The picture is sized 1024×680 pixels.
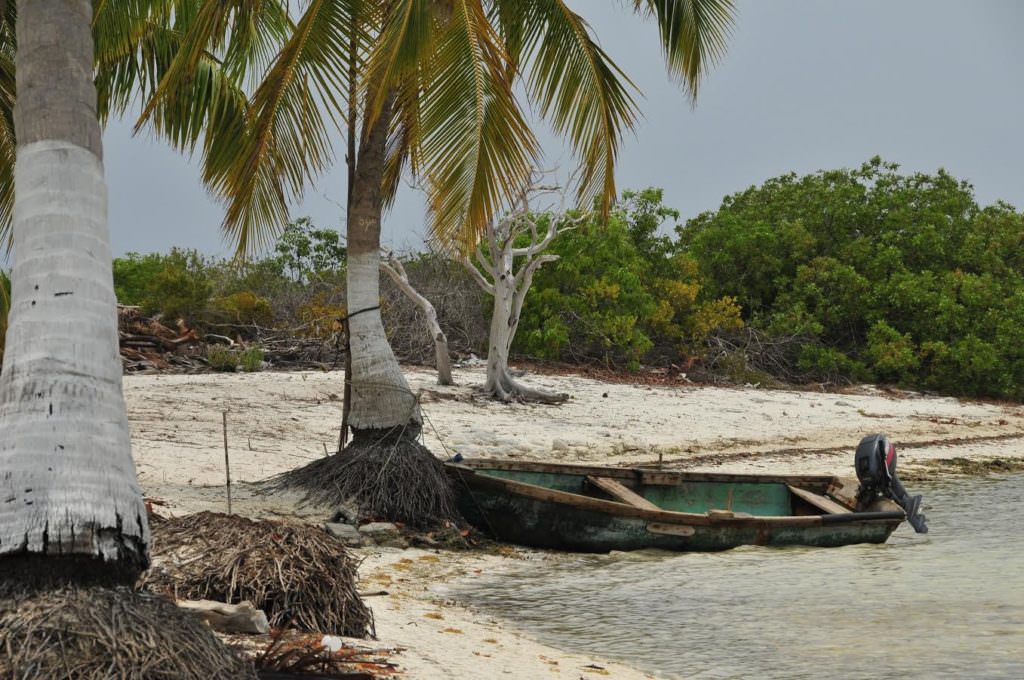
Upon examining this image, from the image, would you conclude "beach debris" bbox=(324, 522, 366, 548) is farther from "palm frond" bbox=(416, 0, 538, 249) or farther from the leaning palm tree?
"palm frond" bbox=(416, 0, 538, 249)

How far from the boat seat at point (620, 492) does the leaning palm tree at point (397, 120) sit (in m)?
1.68

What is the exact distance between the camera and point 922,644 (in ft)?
23.6

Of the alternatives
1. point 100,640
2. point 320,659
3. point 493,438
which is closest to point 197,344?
point 493,438

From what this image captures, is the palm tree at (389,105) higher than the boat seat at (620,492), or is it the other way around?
the palm tree at (389,105)

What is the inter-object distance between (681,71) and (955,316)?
1921 centimetres

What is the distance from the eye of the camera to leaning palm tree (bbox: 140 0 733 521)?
8094 millimetres

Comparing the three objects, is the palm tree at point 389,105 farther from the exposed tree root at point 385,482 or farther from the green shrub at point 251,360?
the green shrub at point 251,360

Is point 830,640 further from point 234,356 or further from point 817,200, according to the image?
point 817,200

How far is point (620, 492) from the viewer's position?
1028 centimetres

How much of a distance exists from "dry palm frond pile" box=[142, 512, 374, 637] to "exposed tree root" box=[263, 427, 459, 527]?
13.5ft

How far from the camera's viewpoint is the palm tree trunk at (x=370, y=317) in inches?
412

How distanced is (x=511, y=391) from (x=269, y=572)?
1367 centimetres

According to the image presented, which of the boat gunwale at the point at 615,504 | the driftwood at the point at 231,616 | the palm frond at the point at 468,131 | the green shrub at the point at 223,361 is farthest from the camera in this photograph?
the green shrub at the point at 223,361

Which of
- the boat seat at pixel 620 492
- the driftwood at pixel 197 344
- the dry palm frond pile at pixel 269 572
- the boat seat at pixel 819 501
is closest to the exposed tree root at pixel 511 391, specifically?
the driftwood at pixel 197 344
